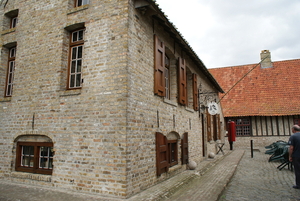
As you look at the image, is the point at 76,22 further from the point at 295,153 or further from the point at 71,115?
the point at 295,153

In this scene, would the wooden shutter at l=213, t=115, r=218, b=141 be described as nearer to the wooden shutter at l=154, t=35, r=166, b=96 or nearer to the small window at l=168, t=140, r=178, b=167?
the small window at l=168, t=140, r=178, b=167

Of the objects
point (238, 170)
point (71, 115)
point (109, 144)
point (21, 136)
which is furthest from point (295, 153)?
point (21, 136)

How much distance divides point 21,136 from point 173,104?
4599 mm

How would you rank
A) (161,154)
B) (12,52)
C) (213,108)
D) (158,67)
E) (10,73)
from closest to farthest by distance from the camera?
1. (161,154)
2. (158,67)
3. (10,73)
4. (12,52)
5. (213,108)

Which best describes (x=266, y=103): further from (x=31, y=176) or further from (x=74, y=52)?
(x=31, y=176)

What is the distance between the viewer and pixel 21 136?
6.38 meters

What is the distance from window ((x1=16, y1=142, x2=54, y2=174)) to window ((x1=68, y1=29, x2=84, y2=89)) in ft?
5.64

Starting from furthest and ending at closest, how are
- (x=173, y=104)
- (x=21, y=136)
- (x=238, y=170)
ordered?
(x=238, y=170)
(x=173, y=104)
(x=21, y=136)

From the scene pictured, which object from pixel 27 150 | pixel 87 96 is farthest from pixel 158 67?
pixel 27 150

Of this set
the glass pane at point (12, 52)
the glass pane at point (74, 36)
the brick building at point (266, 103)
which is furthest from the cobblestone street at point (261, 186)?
the brick building at point (266, 103)

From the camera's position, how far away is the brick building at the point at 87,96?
16.4 feet

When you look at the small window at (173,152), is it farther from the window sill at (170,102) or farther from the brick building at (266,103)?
the brick building at (266,103)

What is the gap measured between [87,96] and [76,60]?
4.21ft

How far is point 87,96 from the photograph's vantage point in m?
5.41
